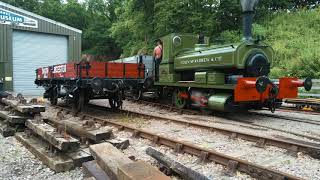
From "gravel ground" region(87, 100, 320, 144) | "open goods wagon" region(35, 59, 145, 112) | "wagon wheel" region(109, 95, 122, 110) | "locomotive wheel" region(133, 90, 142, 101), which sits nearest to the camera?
"gravel ground" region(87, 100, 320, 144)

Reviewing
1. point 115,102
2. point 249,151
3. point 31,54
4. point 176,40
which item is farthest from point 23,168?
point 31,54

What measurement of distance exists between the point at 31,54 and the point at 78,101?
1318 centimetres

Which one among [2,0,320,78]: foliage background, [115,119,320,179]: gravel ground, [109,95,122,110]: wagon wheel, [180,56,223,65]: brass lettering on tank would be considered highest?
[2,0,320,78]: foliage background

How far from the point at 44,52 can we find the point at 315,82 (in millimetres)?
16895

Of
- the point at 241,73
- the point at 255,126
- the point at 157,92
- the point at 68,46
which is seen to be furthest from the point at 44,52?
the point at 255,126

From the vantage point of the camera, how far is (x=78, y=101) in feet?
38.7

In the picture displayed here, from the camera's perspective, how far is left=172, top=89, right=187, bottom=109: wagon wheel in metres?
12.7

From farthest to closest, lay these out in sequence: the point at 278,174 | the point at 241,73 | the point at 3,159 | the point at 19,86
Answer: the point at 19,86, the point at 241,73, the point at 3,159, the point at 278,174

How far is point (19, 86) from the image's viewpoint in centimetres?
2284

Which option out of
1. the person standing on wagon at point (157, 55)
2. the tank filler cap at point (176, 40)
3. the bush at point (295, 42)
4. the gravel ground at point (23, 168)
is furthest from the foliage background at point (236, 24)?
the gravel ground at point (23, 168)

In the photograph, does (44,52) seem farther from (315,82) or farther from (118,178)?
(118,178)

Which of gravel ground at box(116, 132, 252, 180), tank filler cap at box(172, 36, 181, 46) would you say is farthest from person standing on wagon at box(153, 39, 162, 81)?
gravel ground at box(116, 132, 252, 180)

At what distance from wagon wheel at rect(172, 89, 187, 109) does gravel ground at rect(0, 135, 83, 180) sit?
6.69m

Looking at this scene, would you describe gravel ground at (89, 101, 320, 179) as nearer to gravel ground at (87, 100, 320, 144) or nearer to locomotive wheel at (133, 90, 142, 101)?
gravel ground at (87, 100, 320, 144)
